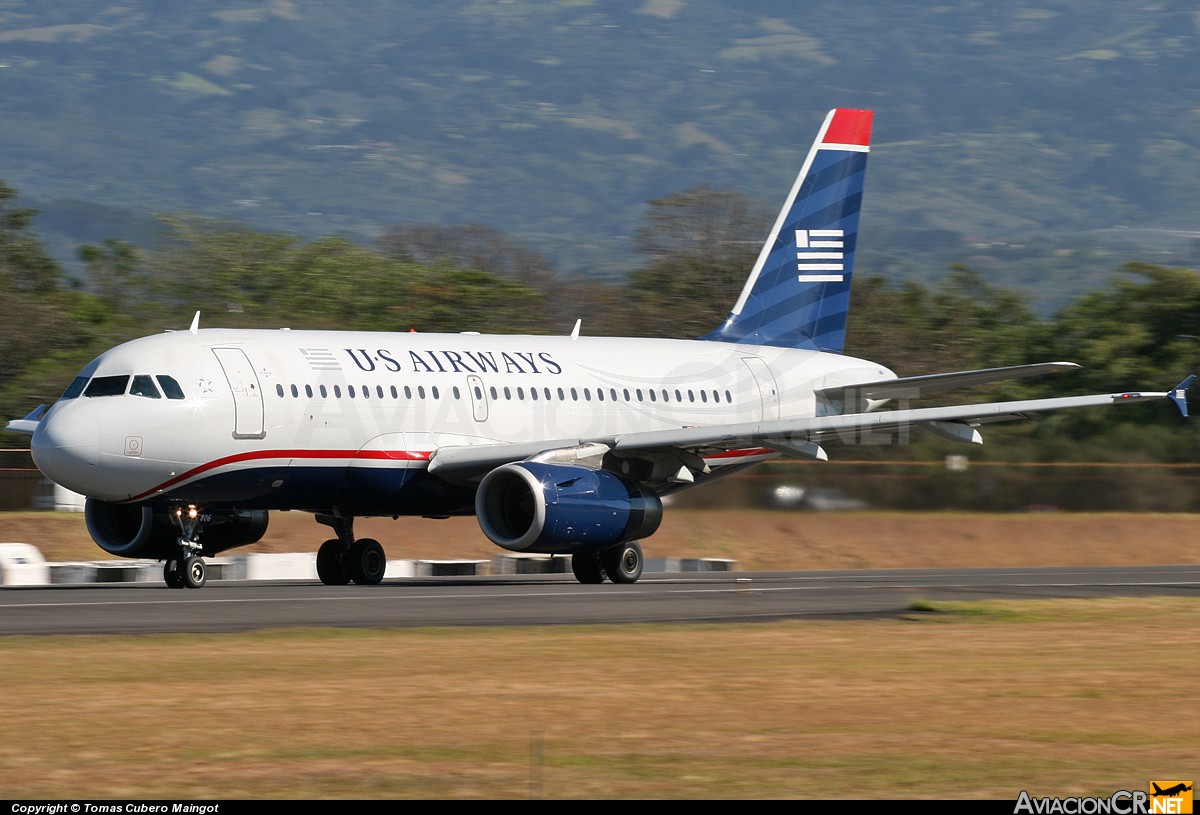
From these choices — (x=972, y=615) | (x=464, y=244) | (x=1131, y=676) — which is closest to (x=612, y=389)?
(x=972, y=615)

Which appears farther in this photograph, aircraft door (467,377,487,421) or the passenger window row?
aircraft door (467,377,487,421)

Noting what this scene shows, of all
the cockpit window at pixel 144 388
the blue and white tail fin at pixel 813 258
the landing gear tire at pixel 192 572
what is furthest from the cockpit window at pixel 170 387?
the blue and white tail fin at pixel 813 258

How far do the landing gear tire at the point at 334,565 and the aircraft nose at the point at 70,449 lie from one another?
19.0 feet

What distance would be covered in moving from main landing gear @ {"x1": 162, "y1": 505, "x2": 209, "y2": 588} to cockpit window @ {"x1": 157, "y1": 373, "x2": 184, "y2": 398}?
1925mm

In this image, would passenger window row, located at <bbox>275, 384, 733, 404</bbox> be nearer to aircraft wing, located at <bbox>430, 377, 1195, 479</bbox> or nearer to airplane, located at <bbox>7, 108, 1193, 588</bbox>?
airplane, located at <bbox>7, 108, 1193, 588</bbox>

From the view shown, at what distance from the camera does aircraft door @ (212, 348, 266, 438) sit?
27.1m

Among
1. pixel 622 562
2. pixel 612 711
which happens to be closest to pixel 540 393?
pixel 622 562

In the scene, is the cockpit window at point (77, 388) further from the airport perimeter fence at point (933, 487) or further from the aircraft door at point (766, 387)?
the aircraft door at point (766, 387)

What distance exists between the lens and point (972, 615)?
22.4 m

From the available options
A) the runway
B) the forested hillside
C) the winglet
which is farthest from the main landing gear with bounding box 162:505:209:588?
the forested hillside

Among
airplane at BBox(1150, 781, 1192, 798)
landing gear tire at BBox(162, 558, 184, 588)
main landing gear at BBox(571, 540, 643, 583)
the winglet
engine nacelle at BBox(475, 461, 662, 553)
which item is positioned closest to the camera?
airplane at BBox(1150, 781, 1192, 798)

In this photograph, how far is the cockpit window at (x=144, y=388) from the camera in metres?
26.4

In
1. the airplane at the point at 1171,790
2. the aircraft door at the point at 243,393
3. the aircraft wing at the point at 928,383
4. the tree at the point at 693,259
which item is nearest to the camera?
the airplane at the point at 1171,790

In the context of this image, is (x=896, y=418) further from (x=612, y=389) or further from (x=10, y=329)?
(x=10, y=329)
